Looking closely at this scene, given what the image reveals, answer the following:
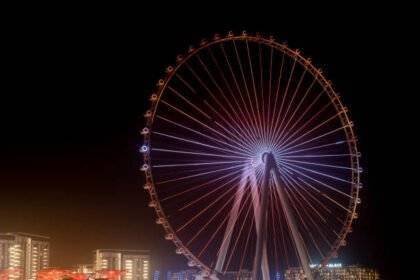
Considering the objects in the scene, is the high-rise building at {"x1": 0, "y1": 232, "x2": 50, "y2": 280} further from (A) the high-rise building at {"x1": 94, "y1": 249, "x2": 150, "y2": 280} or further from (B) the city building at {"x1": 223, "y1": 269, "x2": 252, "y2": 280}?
(B) the city building at {"x1": 223, "y1": 269, "x2": 252, "y2": 280}

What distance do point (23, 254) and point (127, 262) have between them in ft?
26.7

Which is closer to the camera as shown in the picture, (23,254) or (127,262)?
(23,254)

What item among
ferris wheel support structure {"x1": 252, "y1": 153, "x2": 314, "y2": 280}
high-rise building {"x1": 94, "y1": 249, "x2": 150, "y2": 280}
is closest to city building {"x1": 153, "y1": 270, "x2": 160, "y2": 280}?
high-rise building {"x1": 94, "y1": 249, "x2": 150, "y2": 280}

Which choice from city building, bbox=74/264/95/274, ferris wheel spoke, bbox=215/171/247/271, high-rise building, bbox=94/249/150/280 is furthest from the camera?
high-rise building, bbox=94/249/150/280

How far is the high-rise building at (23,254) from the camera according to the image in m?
46.5

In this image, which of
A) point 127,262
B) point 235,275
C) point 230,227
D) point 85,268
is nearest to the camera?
point 230,227

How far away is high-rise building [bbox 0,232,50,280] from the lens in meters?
46.5

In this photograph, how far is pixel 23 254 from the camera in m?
50.6

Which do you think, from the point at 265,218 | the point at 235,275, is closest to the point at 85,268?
the point at 235,275

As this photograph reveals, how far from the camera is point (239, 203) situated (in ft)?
76.5

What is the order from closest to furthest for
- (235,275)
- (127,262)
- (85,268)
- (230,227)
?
(230,227) → (235,275) → (85,268) → (127,262)

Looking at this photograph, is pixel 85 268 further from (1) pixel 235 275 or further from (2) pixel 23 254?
(1) pixel 235 275

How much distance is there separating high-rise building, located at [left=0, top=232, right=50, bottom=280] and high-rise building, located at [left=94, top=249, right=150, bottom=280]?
491 centimetres

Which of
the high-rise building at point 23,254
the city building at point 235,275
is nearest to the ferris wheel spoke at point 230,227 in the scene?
the city building at point 235,275
